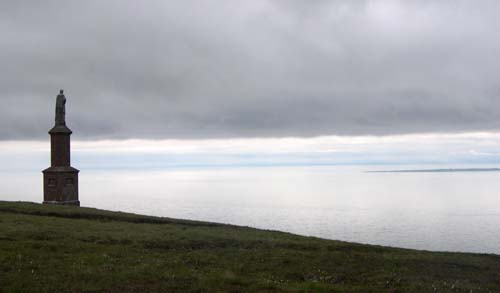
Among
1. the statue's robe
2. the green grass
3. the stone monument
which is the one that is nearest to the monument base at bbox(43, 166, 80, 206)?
the stone monument

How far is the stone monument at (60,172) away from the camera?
47.9 meters

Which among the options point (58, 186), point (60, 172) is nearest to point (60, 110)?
point (60, 172)

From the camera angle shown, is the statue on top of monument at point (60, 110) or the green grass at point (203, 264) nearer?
the green grass at point (203, 264)

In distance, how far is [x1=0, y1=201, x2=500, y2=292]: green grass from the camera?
16078 millimetres

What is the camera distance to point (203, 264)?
65.3 ft

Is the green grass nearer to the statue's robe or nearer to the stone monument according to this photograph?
the stone monument

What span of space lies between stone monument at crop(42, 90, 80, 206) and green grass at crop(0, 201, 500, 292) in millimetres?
18784

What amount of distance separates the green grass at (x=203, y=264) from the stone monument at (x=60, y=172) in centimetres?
1878

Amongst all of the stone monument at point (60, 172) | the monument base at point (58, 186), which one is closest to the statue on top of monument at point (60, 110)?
the stone monument at point (60, 172)

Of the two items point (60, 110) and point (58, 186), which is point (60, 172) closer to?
point (58, 186)

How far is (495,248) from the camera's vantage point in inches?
1950

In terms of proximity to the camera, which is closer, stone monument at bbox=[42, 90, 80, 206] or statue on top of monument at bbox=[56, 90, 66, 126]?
stone monument at bbox=[42, 90, 80, 206]

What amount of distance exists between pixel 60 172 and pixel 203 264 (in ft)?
106

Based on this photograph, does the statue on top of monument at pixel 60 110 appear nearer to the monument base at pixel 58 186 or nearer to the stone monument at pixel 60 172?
the stone monument at pixel 60 172
